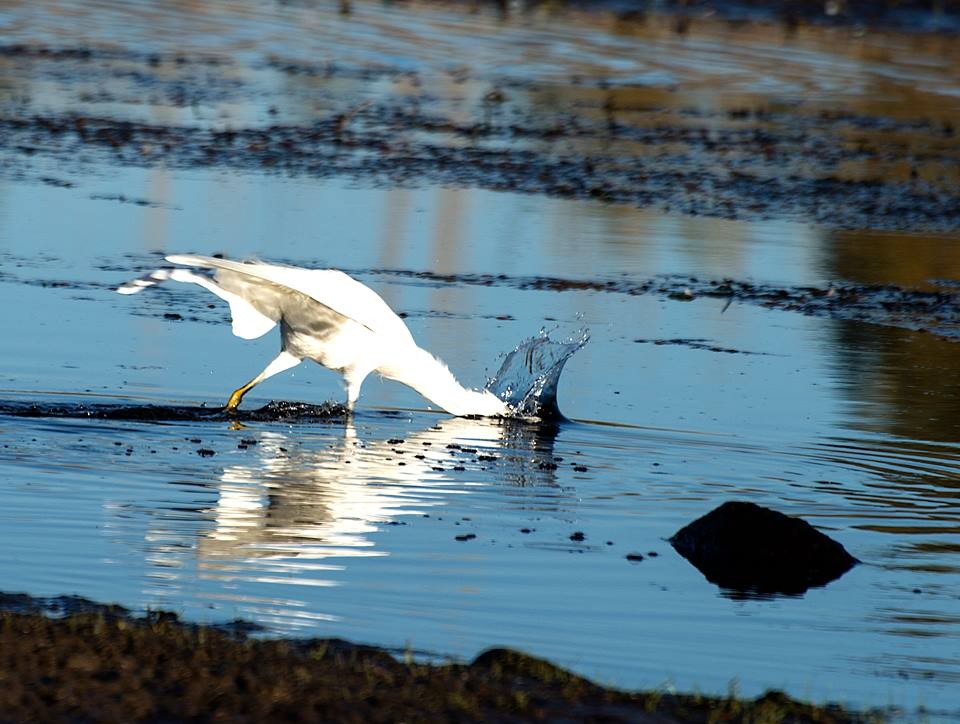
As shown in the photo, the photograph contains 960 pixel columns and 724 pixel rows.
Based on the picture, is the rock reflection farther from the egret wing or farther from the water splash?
the egret wing

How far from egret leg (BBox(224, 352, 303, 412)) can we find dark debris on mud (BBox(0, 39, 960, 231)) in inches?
263

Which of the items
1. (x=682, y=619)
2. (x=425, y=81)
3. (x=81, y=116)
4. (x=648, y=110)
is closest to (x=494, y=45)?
(x=425, y=81)

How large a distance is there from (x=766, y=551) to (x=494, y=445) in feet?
9.00

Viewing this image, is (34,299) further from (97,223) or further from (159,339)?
(97,223)

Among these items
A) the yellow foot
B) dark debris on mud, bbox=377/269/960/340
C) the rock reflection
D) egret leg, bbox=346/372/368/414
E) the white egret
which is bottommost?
the rock reflection

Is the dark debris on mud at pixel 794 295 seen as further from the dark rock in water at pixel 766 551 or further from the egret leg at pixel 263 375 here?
the dark rock in water at pixel 766 551

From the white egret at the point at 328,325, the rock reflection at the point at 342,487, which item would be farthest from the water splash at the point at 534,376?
the white egret at the point at 328,325

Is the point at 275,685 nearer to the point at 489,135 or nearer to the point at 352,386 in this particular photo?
the point at 352,386

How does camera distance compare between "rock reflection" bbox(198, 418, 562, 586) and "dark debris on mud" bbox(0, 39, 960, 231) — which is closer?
"rock reflection" bbox(198, 418, 562, 586)

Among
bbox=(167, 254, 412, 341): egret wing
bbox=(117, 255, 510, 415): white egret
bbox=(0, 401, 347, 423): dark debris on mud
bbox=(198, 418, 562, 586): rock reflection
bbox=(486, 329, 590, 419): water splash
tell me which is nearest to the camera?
bbox=(198, 418, 562, 586): rock reflection

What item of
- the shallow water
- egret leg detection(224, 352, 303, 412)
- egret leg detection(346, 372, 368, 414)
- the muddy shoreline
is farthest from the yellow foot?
the muddy shoreline

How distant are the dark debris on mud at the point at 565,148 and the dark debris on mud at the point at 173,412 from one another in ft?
21.7

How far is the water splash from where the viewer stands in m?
11.6

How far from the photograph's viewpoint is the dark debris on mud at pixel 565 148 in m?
19.1
